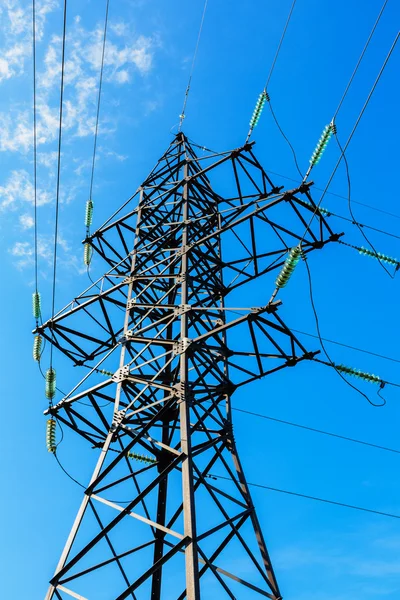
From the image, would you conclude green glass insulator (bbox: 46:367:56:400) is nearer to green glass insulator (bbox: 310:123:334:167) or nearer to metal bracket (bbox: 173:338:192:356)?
metal bracket (bbox: 173:338:192:356)

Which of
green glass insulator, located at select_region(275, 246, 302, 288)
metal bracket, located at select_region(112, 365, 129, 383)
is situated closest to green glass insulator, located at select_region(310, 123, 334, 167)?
green glass insulator, located at select_region(275, 246, 302, 288)

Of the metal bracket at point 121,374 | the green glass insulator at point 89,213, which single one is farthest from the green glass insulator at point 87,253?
the metal bracket at point 121,374

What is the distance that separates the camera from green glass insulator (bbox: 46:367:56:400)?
37.2 feet

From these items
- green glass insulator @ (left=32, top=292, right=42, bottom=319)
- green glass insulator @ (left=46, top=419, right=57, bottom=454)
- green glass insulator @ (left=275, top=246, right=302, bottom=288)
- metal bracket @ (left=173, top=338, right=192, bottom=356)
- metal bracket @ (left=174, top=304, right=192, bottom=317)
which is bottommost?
green glass insulator @ (left=46, top=419, right=57, bottom=454)

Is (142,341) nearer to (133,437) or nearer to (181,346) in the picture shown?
(181,346)

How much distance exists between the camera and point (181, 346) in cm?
928

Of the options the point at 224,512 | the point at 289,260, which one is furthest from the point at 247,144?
the point at 224,512

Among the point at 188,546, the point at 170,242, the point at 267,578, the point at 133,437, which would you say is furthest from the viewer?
the point at 170,242

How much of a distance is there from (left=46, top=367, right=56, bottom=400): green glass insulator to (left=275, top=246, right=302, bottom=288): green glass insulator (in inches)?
218

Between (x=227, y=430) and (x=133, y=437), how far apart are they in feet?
5.37

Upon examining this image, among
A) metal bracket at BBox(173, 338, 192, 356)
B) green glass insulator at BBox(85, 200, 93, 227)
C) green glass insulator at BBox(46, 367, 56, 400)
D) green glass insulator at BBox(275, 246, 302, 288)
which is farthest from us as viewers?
green glass insulator at BBox(85, 200, 93, 227)

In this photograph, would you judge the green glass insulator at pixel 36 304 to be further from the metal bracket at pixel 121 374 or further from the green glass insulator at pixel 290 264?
the green glass insulator at pixel 290 264

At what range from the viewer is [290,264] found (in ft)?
28.5

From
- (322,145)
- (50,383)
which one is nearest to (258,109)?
(322,145)
